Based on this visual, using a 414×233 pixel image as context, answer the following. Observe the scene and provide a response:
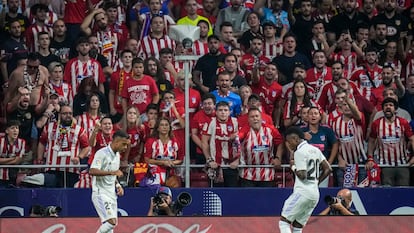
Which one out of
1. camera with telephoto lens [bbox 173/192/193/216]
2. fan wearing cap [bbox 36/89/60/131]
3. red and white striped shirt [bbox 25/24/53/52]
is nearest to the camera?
camera with telephoto lens [bbox 173/192/193/216]

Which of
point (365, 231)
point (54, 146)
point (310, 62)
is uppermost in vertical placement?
point (310, 62)

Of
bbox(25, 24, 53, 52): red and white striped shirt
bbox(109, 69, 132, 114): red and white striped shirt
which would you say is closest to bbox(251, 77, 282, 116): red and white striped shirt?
bbox(109, 69, 132, 114): red and white striped shirt

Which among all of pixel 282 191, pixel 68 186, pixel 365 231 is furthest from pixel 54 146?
pixel 365 231

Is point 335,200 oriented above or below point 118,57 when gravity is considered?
below

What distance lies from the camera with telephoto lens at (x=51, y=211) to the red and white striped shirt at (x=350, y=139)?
4.71m

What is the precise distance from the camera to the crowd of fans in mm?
19031

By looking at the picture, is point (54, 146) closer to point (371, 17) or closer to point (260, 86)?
point (260, 86)

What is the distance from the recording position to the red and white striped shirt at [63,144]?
62.1 feet

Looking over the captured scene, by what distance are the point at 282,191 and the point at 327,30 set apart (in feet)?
14.4

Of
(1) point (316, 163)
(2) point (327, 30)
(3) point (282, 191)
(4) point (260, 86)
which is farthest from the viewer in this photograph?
(2) point (327, 30)

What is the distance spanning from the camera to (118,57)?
843 inches

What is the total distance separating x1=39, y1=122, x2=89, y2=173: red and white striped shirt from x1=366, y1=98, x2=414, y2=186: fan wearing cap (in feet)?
15.4

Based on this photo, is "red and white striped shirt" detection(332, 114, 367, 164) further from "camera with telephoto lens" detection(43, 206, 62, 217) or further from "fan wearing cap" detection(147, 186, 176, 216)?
"camera with telephoto lens" detection(43, 206, 62, 217)

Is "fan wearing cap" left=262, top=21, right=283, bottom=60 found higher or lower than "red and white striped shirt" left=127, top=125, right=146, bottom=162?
higher
